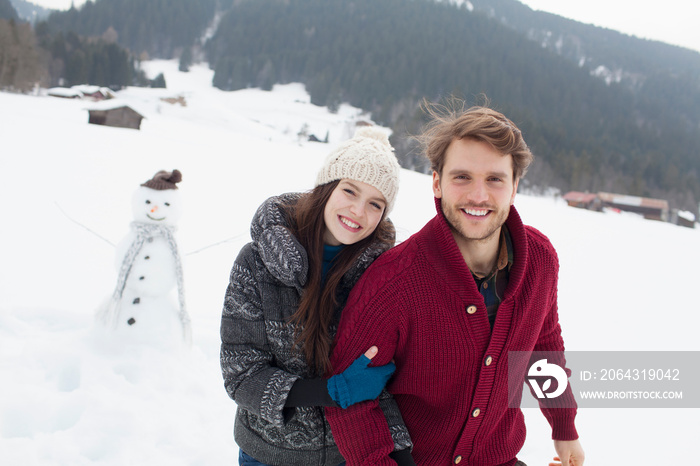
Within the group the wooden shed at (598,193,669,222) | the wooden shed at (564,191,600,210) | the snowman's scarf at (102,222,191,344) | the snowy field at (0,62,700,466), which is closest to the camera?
the snowy field at (0,62,700,466)

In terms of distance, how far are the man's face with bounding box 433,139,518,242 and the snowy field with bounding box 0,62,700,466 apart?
7.03 ft

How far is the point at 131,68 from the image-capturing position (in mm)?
54031

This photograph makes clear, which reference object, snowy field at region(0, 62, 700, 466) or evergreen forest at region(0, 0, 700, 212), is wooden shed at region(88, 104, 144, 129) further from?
evergreen forest at region(0, 0, 700, 212)

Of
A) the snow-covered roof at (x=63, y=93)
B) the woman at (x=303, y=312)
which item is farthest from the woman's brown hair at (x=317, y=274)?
the snow-covered roof at (x=63, y=93)

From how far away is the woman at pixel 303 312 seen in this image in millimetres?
1508

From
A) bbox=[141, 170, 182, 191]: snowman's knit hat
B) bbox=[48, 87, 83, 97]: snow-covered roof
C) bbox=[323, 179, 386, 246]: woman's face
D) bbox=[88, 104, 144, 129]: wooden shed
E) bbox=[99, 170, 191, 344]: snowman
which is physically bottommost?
bbox=[48, 87, 83, 97]: snow-covered roof

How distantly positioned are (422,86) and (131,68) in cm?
4651

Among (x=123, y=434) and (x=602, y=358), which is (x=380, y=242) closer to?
(x=123, y=434)

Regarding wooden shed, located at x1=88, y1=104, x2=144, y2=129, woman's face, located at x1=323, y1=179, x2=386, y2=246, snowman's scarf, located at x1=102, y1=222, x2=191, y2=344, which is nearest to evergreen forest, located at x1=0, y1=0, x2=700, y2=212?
wooden shed, located at x1=88, y1=104, x2=144, y2=129

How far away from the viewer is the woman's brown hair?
5.33 ft

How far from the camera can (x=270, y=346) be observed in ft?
5.45

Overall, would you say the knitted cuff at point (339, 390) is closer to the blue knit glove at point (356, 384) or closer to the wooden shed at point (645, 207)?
the blue knit glove at point (356, 384)

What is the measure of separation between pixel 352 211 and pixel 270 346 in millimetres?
628

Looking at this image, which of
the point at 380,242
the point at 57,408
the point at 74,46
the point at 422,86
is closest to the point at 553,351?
the point at 380,242
